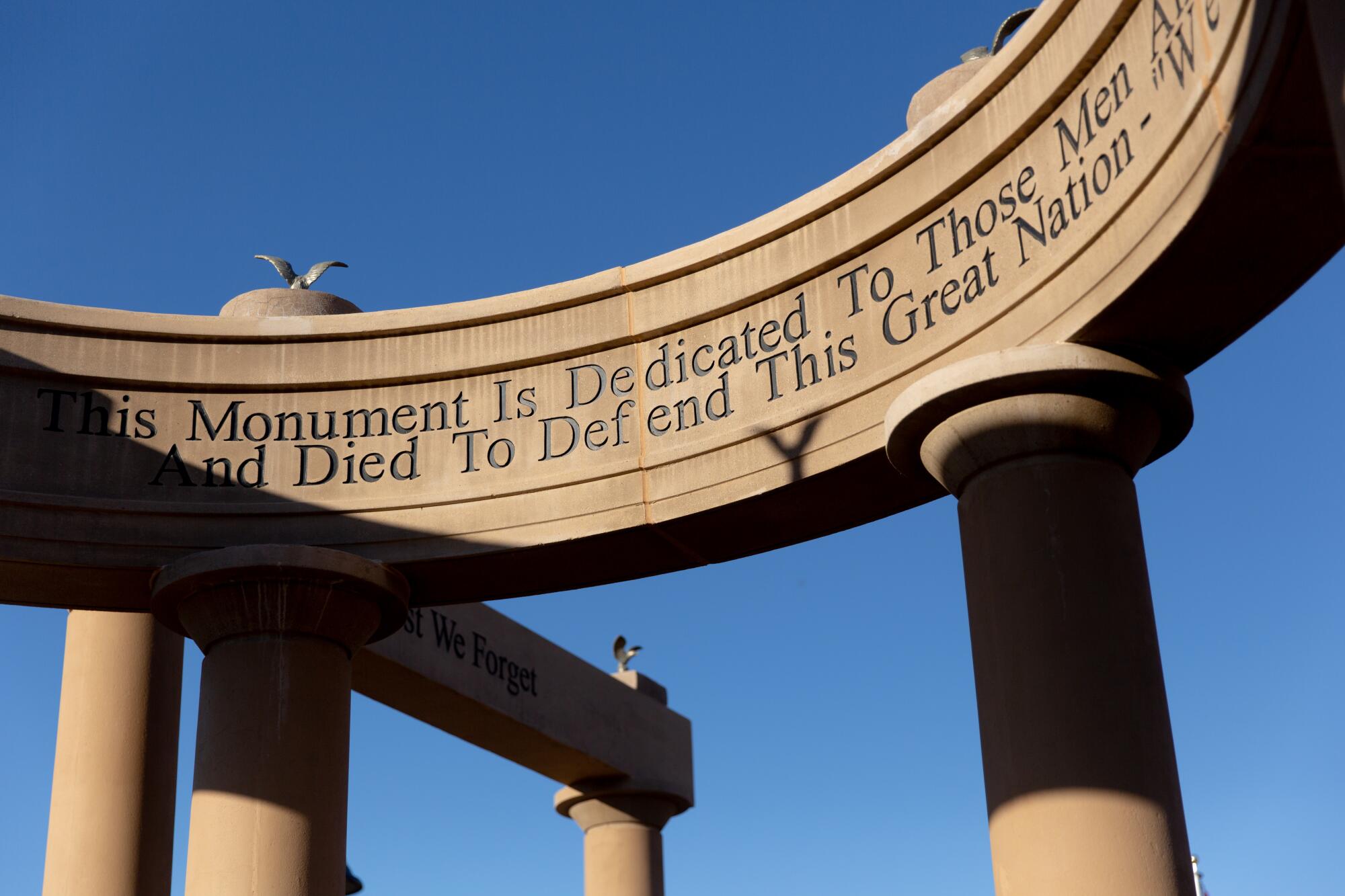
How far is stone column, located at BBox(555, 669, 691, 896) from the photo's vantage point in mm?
33531

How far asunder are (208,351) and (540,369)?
13.3 ft

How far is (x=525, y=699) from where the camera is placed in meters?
30.2

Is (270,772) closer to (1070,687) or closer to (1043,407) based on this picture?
(1070,687)

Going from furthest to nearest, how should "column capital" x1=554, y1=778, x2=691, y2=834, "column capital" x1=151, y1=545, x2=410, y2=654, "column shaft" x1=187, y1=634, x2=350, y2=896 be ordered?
"column capital" x1=554, y1=778, x2=691, y2=834
"column capital" x1=151, y1=545, x2=410, y2=654
"column shaft" x1=187, y1=634, x2=350, y2=896

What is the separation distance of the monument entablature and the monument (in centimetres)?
4

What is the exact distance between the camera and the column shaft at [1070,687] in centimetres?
1402

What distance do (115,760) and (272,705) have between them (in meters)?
5.45

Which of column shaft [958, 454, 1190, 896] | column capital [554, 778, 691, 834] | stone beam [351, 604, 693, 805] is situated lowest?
column shaft [958, 454, 1190, 896]

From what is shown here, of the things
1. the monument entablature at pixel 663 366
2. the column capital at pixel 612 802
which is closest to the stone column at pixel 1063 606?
the monument entablature at pixel 663 366

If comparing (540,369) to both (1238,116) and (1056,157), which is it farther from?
(1238,116)

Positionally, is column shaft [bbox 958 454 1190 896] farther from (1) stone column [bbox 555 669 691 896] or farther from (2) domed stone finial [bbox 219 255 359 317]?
(1) stone column [bbox 555 669 691 896]

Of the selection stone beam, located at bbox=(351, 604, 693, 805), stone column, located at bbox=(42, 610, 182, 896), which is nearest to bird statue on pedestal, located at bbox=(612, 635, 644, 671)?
stone beam, located at bbox=(351, 604, 693, 805)

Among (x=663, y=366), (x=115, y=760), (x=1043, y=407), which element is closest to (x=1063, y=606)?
(x=1043, y=407)

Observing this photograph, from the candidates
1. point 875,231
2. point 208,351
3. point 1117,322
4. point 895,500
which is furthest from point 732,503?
point 208,351
